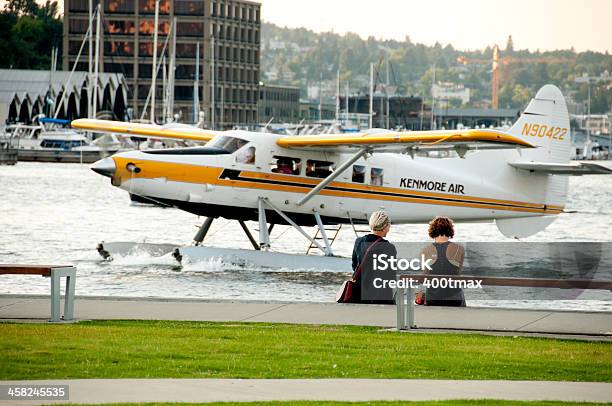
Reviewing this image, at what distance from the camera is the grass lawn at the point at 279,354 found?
1078 centimetres

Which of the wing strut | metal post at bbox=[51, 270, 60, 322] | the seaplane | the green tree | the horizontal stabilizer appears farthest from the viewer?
the green tree

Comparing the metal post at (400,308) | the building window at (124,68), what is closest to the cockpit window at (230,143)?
the metal post at (400,308)

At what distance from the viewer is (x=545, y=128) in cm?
2680

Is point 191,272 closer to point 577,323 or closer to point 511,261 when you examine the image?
point 511,261

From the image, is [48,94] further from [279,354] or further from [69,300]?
[279,354]

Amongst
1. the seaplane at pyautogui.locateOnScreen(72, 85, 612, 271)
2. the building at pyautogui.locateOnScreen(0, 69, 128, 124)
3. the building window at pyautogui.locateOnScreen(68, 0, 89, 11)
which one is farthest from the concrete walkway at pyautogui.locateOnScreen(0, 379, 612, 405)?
the building window at pyautogui.locateOnScreen(68, 0, 89, 11)

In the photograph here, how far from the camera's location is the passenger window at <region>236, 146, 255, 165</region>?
79.1 ft

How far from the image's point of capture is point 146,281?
22656mm

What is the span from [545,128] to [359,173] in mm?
4267

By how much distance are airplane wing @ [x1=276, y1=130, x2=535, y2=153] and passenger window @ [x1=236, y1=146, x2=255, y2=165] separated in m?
0.56

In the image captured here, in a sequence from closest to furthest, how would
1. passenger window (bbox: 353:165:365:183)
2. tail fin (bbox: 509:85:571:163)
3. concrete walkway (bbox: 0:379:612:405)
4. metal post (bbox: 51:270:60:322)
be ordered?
concrete walkway (bbox: 0:379:612:405)
metal post (bbox: 51:270:60:322)
passenger window (bbox: 353:165:365:183)
tail fin (bbox: 509:85:571:163)

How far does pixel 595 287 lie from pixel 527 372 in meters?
2.85

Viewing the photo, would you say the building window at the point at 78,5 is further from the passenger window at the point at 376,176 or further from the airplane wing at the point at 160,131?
the passenger window at the point at 376,176

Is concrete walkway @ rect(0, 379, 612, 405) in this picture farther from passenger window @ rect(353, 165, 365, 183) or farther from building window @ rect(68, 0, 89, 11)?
building window @ rect(68, 0, 89, 11)
